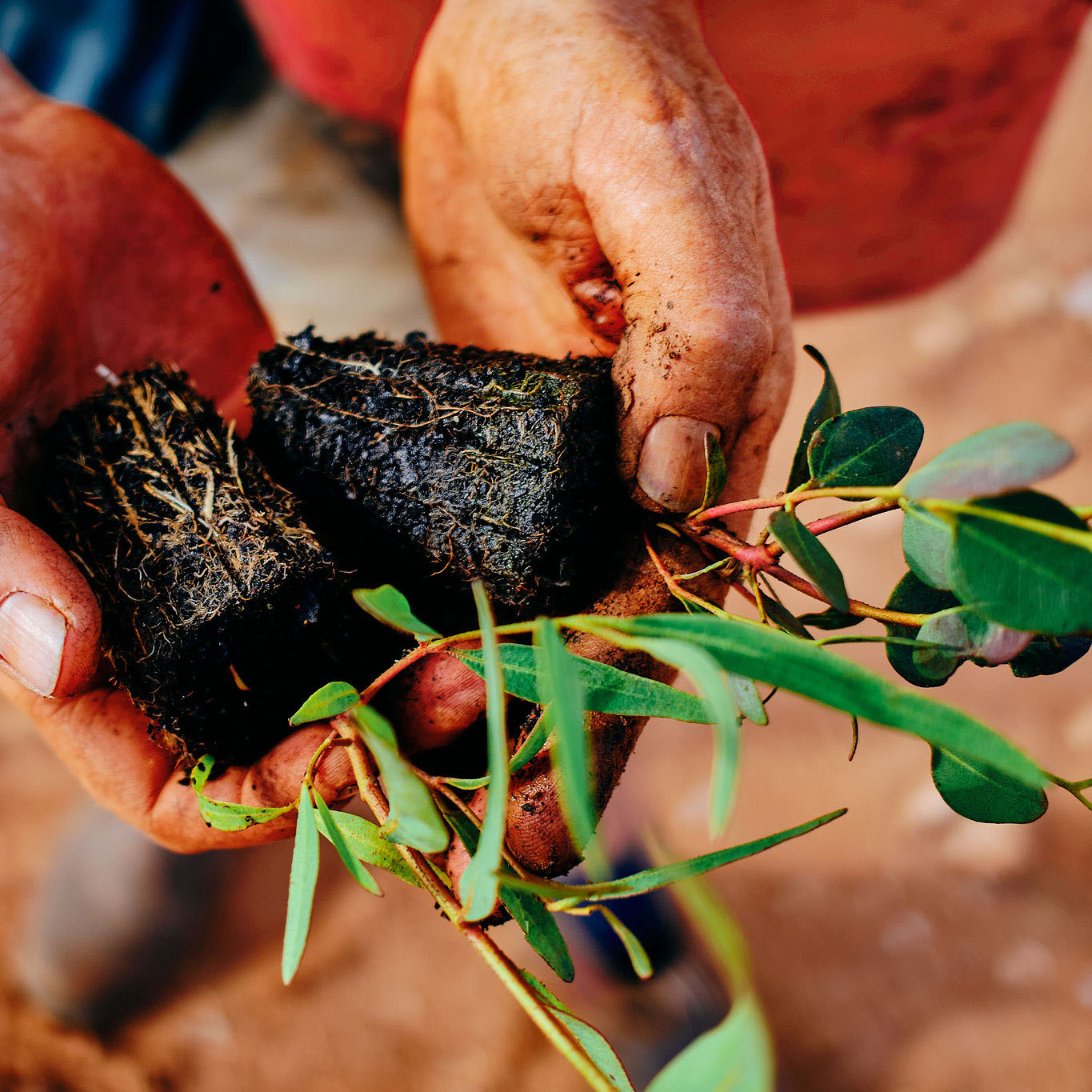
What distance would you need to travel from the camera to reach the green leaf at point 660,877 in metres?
0.62

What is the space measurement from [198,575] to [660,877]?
608 mm

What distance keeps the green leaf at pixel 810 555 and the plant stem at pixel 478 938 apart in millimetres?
370

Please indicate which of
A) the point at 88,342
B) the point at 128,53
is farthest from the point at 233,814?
the point at 128,53

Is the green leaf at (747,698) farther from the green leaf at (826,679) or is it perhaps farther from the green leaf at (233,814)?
the green leaf at (233,814)

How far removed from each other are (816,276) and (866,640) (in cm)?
221

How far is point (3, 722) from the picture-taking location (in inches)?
97.6

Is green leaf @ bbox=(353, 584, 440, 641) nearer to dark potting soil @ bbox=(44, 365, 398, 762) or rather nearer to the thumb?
dark potting soil @ bbox=(44, 365, 398, 762)

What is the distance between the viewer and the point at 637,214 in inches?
41.3

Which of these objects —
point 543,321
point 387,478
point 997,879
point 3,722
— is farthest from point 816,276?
point 3,722

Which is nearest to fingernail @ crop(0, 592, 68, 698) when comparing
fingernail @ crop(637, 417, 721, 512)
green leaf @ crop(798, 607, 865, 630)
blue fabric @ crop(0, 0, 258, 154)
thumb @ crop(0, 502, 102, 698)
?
thumb @ crop(0, 502, 102, 698)

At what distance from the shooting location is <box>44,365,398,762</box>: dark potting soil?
94cm

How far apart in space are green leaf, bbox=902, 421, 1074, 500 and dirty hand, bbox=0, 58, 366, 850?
77 centimetres

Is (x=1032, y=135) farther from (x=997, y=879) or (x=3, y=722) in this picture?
(x=3, y=722)

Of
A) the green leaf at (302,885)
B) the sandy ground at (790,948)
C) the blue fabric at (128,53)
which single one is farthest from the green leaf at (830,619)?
the blue fabric at (128,53)
